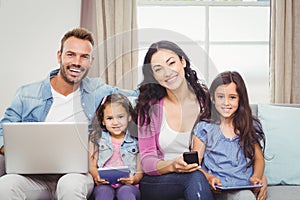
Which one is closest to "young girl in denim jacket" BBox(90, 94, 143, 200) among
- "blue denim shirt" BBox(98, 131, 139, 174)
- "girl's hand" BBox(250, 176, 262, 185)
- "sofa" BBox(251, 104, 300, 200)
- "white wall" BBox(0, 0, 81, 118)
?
"blue denim shirt" BBox(98, 131, 139, 174)

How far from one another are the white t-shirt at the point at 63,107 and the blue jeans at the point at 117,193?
16.0 inches

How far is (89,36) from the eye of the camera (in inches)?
105

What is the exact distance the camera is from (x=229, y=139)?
246 centimetres

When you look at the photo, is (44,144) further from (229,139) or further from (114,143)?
(229,139)

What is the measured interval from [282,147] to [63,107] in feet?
3.63

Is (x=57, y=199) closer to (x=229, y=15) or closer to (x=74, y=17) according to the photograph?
(x=74, y=17)

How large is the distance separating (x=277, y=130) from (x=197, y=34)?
1.10 meters

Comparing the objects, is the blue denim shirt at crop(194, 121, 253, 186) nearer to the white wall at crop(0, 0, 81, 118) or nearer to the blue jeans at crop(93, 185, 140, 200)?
the blue jeans at crop(93, 185, 140, 200)

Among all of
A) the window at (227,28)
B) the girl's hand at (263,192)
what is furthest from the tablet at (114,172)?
the window at (227,28)

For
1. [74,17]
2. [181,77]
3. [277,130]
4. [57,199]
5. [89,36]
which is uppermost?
[74,17]

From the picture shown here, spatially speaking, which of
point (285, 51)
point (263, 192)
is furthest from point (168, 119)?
point (285, 51)

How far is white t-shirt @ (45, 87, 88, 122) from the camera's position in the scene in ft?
8.54

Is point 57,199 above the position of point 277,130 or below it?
below

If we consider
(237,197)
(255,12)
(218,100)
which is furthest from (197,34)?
(237,197)
